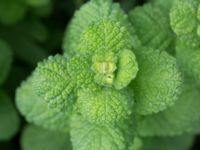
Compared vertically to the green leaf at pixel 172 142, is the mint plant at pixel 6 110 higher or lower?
higher

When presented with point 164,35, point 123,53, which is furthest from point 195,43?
point 123,53

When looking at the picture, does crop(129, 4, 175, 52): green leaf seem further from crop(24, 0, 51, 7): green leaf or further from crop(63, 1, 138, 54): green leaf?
crop(24, 0, 51, 7): green leaf

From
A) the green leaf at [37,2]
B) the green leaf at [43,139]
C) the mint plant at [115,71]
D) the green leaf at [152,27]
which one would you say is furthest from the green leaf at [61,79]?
the green leaf at [37,2]

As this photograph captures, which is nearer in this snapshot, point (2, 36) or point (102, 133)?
point (102, 133)

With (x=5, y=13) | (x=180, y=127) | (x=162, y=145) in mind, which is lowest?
(x=162, y=145)

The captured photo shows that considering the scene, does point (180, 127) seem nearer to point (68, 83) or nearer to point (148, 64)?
point (148, 64)

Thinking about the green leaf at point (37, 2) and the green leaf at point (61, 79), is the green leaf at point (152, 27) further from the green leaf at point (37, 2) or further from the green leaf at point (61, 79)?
the green leaf at point (37, 2)

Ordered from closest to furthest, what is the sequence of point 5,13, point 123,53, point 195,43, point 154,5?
point 123,53 → point 195,43 → point 154,5 → point 5,13

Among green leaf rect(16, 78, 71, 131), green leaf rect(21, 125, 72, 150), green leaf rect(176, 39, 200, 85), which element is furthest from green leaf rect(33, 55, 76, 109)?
green leaf rect(21, 125, 72, 150)

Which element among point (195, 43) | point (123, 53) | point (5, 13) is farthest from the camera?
point (5, 13)
